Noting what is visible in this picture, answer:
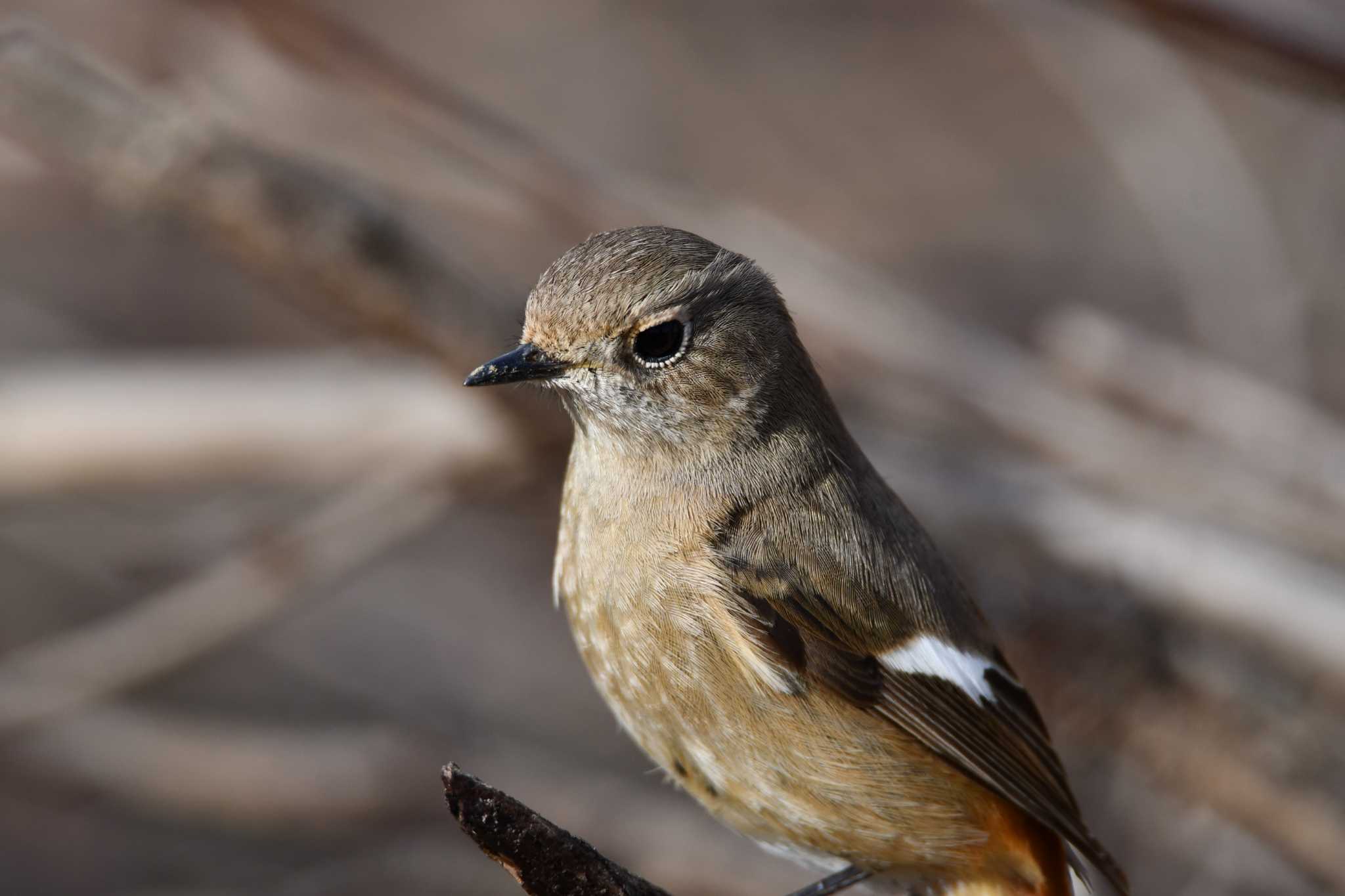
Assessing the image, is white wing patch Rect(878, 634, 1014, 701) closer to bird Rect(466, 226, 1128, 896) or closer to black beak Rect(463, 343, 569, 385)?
bird Rect(466, 226, 1128, 896)

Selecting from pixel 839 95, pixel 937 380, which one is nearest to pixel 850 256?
pixel 839 95

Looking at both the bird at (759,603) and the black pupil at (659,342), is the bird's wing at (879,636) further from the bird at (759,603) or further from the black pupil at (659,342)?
the black pupil at (659,342)

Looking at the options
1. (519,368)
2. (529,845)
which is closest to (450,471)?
(519,368)

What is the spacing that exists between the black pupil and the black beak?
0.17 meters

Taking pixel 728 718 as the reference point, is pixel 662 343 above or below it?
above

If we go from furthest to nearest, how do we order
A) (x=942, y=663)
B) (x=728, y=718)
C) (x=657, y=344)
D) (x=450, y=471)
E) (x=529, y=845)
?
(x=450, y=471), (x=942, y=663), (x=657, y=344), (x=728, y=718), (x=529, y=845)

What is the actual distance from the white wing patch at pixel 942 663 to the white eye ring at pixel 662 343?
0.80 metres

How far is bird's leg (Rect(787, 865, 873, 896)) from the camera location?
3.34 metres

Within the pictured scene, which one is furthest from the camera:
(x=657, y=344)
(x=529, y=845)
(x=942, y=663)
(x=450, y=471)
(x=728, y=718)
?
(x=450, y=471)

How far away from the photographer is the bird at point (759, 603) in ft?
9.97

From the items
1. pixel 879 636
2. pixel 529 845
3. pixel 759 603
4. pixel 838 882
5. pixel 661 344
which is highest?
pixel 661 344

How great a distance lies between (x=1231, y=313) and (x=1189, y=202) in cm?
55

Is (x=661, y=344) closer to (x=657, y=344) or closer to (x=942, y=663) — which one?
(x=657, y=344)

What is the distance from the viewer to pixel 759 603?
306 cm
